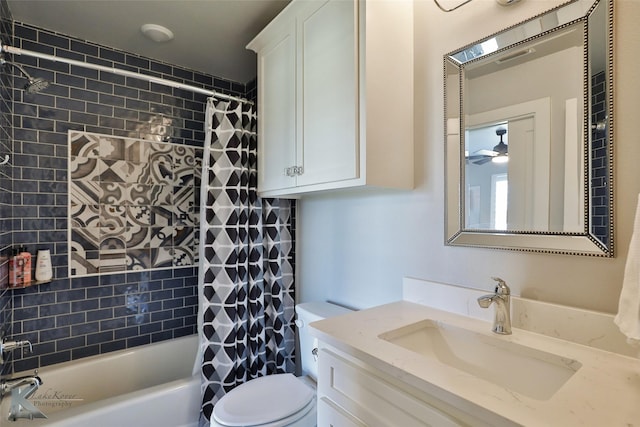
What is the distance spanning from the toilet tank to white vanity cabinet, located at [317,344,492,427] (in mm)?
628

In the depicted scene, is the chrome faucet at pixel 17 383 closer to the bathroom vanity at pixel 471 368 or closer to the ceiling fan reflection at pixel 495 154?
the bathroom vanity at pixel 471 368

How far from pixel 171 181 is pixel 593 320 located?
7.80 ft

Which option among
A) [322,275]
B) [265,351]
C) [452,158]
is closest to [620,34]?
[452,158]

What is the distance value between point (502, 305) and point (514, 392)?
0.40 meters

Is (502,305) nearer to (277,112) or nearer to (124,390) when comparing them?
(277,112)

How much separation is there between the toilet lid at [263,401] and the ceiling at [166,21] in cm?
198

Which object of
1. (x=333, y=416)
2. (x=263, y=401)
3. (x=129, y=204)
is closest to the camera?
(x=333, y=416)

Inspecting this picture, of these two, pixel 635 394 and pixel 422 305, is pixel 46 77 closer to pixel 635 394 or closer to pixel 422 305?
pixel 422 305

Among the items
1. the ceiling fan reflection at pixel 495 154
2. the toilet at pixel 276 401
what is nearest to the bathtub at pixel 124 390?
the toilet at pixel 276 401

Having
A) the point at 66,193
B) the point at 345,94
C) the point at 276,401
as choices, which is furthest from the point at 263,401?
the point at 66,193

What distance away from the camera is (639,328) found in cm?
69

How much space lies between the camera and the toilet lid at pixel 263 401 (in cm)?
127

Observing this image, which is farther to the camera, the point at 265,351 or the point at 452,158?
the point at 265,351

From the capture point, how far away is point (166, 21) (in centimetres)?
176
